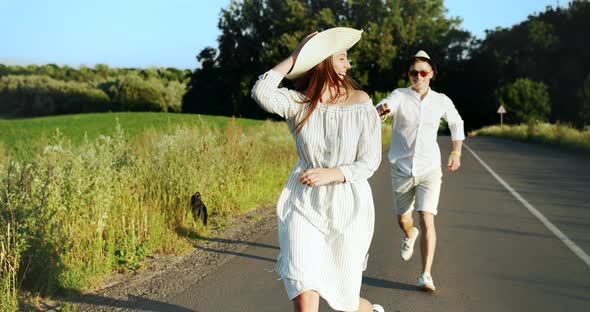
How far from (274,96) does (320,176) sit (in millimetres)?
464

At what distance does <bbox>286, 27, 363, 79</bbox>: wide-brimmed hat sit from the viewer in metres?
3.52

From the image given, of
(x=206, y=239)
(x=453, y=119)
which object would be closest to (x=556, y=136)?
(x=206, y=239)

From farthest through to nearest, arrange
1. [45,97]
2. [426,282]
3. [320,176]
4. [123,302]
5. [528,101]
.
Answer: [45,97] < [528,101] < [426,282] < [123,302] < [320,176]

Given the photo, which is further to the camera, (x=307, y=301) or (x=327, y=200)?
(x=327, y=200)

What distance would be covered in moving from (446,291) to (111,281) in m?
2.95

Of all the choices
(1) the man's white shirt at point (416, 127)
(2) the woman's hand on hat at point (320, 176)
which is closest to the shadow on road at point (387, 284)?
(1) the man's white shirt at point (416, 127)

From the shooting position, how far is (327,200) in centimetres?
365

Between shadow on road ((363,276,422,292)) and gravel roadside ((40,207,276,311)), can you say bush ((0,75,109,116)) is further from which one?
shadow on road ((363,276,422,292))

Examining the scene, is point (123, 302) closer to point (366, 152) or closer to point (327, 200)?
point (327, 200)

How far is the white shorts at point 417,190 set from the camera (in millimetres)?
6094

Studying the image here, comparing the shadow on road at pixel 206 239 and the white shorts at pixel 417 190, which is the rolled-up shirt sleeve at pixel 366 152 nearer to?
the white shorts at pixel 417 190

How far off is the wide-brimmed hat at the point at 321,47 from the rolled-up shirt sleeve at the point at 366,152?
359 millimetres

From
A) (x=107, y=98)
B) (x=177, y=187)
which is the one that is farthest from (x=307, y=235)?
(x=107, y=98)

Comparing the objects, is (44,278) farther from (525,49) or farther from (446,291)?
(525,49)
